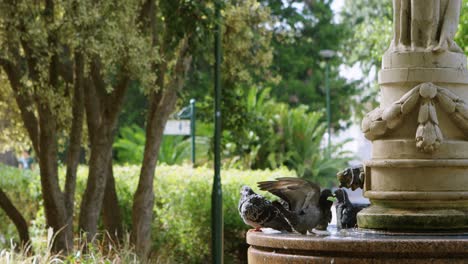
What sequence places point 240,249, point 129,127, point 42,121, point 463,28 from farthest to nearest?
point 129,127, point 463,28, point 240,249, point 42,121

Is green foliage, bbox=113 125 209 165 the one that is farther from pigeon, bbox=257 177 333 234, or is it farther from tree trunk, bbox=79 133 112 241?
pigeon, bbox=257 177 333 234

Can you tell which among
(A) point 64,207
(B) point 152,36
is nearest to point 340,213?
(A) point 64,207

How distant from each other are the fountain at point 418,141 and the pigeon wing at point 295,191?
383 mm

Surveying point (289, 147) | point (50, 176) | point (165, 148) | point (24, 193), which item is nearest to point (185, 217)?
point (24, 193)

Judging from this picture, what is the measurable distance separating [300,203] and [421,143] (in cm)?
114

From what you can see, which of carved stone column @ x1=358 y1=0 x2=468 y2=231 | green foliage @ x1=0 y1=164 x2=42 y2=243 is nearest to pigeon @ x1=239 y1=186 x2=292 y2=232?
carved stone column @ x1=358 y1=0 x2=468 y2=231

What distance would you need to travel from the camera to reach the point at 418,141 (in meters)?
10.7

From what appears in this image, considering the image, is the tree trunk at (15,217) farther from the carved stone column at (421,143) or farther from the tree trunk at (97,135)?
the carved stone column at (421,143)

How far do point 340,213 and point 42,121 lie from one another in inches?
247

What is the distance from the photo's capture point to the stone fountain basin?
377 inches

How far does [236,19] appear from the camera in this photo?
845 inches

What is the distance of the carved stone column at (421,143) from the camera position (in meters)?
10.7

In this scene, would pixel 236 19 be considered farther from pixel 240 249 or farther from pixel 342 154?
pixel 342 154

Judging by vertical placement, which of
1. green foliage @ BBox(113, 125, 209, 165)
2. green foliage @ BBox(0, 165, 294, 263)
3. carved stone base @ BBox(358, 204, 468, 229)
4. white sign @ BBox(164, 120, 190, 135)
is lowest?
green foliage @ BBox(0, 165, 294, 263)
